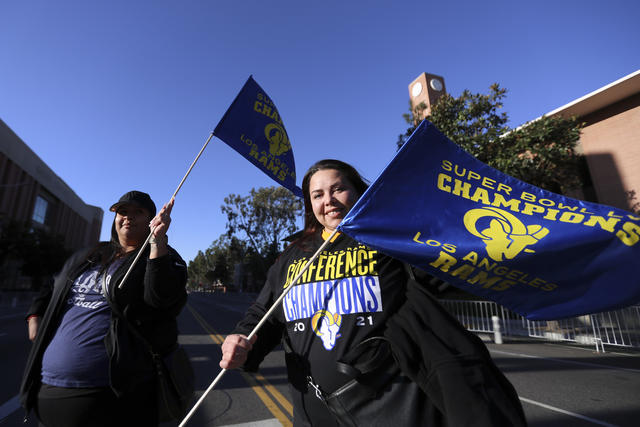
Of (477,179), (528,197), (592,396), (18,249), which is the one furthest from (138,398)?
(18,249)

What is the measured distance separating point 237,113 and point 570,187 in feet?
55.3

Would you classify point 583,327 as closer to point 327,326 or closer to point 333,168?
point 333,168

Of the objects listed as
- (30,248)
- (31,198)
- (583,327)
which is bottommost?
(583,327)

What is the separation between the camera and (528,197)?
1846mm

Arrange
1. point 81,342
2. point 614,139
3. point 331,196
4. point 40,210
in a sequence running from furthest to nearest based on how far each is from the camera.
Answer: point 40,210 → point 614,139 → point 81,342 → point 331,196

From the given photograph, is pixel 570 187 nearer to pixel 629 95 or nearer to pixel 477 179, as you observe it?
pixel 629 95

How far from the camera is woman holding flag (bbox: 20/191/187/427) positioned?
1888 millimetres

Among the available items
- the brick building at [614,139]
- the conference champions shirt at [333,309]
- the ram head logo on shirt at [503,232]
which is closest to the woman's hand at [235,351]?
the conference champions shirt at [333,309]

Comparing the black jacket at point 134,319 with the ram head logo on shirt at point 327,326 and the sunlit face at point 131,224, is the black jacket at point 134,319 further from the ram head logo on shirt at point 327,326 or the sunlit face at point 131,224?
the ram head logo on shirt at point 327,326

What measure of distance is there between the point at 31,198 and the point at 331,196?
2079 inches

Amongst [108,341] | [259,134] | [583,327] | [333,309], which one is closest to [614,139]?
[583,327]

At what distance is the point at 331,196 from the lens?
187cm

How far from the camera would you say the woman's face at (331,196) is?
1.86 meters

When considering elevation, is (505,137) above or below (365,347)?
above
